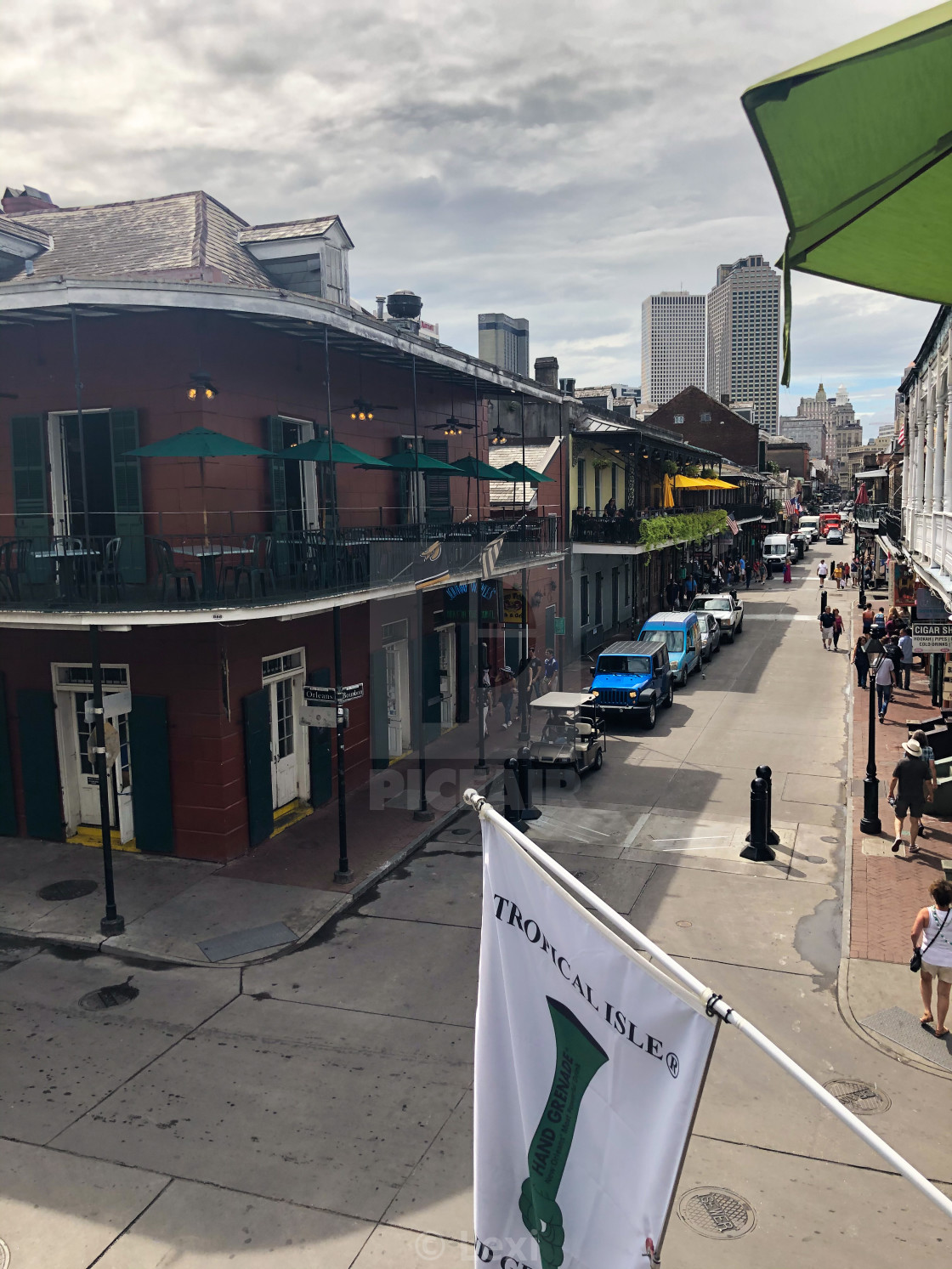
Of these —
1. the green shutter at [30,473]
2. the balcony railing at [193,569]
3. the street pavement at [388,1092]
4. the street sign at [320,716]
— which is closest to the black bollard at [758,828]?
the street pavement at [388,1092]

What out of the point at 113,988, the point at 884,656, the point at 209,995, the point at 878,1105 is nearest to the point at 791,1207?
the point at 878,1105

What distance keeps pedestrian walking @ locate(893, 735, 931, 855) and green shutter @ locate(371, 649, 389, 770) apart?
923 cm

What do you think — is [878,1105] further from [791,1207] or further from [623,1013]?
[623,1013]

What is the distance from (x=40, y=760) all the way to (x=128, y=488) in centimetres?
449

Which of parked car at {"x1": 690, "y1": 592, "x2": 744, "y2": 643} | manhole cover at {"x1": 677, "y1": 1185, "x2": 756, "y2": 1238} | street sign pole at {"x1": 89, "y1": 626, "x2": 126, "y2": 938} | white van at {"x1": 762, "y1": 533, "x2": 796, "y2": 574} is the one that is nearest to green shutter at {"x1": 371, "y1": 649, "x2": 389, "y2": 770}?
street sign pole at {"x1": 89, "y1": 626, "x2": 126, "y2": 938}

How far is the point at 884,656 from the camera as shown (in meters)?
21.8

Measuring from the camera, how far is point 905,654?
25656 mm

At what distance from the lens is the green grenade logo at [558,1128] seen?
3.89 meters

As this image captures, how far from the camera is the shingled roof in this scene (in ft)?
51.3

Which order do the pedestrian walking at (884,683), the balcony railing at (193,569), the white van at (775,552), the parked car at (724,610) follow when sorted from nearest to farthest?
the balcony railing at (193,569), the pedestrian walking at (884,683), the parked car at (724,610), the white van at (775,552)

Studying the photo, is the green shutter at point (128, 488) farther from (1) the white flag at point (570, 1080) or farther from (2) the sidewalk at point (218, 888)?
(1) the white flag at point (570, 1080)

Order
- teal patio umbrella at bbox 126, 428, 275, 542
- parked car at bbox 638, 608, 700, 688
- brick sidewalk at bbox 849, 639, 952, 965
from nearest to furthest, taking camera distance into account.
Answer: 1. brick sidewalk at bbox 849, 639, 952, 965
2. teal patio umbrella at bbox 126, 428, 275, 542
3. parked car at bbox 638, 608, 700, 688

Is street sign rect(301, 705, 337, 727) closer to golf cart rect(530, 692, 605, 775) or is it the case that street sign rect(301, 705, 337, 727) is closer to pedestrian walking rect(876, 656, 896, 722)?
golf cart rect(530, 692, 605, 775)

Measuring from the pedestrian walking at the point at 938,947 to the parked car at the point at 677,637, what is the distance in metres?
18.3
